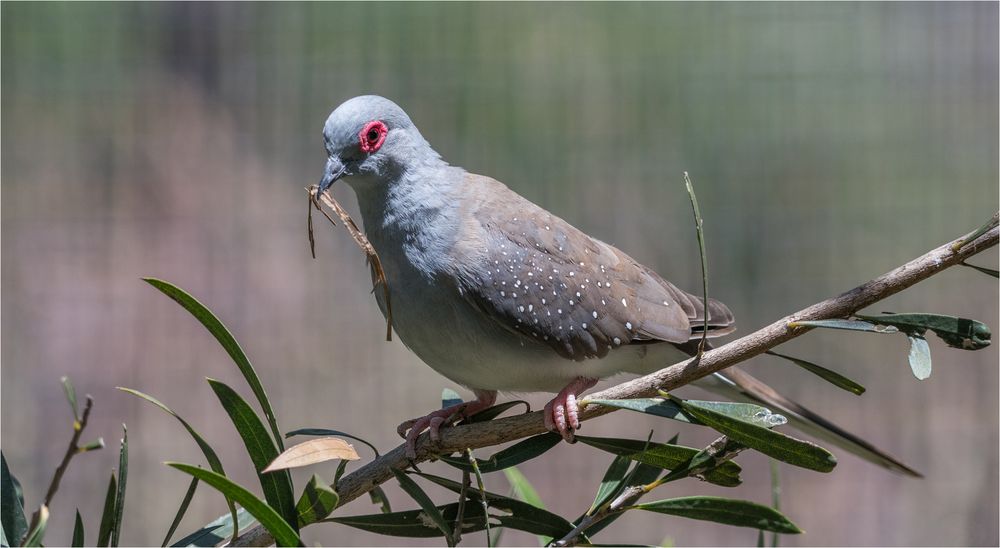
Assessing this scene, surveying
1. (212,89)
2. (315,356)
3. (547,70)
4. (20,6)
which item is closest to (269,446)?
(315,356)

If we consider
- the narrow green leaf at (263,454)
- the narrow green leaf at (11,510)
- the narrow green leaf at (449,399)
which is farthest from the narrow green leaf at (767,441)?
the narrow green leaf at (11,510)

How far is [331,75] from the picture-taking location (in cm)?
876

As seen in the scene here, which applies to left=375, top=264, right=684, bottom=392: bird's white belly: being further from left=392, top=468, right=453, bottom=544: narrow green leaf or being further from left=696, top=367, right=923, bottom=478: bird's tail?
left=392, top=468, right=453, bottom=544: narrow green leaf

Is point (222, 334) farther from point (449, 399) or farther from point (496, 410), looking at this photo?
point (449, 399)

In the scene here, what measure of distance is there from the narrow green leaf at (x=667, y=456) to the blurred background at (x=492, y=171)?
589 centimetres

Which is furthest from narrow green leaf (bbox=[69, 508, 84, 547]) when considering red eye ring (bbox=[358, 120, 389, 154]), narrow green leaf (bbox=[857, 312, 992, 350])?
narrow green leaf (bbox=[857, 312, 992, 350])

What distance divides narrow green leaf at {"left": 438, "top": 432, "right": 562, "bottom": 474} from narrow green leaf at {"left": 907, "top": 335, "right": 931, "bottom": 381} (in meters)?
0.77

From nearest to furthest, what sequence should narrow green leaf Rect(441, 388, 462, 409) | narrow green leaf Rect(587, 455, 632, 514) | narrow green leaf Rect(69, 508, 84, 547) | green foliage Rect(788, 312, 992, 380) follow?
green foliage Rect(788, 312, 992, 380) → narrow green leaf Rect(69, 508, 84, 547) → narrow green leaf Rect(587, 455, 632, 514) → narrow green leaf Rect(441, 388, 462, 409)

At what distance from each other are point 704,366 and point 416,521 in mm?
744

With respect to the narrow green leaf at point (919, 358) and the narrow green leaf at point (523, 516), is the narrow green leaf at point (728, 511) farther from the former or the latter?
the narrow green leaf at point (919, 358)

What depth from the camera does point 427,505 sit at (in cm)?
205

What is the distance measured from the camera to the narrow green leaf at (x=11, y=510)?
2.01m

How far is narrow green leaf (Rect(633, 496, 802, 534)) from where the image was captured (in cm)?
181

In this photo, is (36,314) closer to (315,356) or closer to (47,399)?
(47,399)
